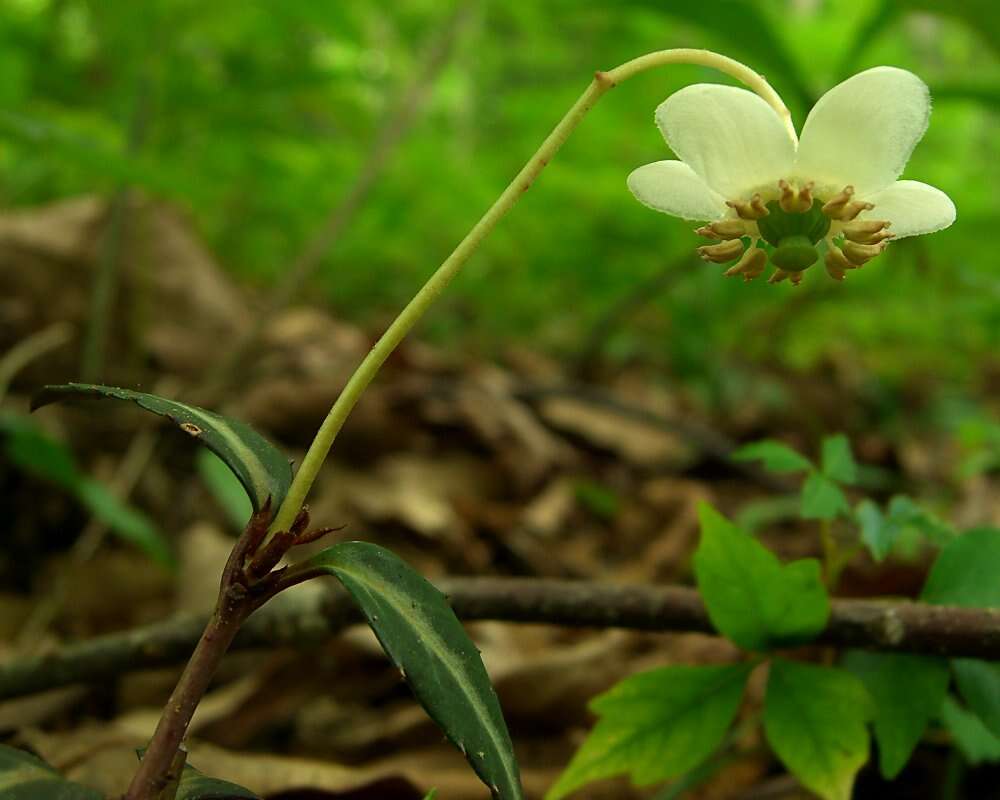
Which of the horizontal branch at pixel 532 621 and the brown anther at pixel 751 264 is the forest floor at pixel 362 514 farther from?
the brown anther at pixel 751 264

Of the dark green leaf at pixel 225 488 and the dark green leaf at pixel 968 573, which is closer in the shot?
the dark green leaf at pixel 968 573

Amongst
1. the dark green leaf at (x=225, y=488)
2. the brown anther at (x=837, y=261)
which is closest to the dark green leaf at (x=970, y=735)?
the brown anther at (x=837, y=261)

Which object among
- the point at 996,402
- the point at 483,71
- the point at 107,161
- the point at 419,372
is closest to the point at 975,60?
the point at 996,402

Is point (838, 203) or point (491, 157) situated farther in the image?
point (491, 157)

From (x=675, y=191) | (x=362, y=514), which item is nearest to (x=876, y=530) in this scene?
(x=675, y=191)

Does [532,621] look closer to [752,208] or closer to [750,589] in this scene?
[750,589]

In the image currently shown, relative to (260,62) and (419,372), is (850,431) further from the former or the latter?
(260,62)
